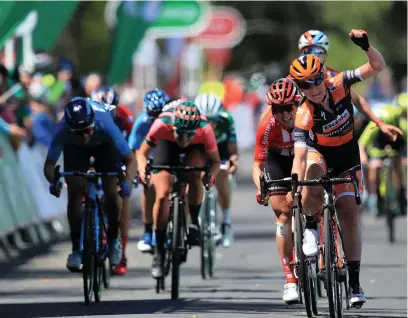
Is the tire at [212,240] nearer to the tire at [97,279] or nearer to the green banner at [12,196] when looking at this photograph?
the tire at [97,279]

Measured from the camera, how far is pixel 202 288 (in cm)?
1505

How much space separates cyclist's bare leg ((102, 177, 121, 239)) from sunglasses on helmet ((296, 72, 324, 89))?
2.74 meters

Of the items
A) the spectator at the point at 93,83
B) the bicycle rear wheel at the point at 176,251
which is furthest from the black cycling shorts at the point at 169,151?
the spectator at the point at 93,83

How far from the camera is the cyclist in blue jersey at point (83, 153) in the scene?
1298 centimetres

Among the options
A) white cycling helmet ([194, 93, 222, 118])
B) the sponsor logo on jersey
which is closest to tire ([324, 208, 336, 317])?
the sponsor logo on jersey

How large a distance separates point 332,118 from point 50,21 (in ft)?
43.6

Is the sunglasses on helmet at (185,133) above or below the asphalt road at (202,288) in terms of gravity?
above

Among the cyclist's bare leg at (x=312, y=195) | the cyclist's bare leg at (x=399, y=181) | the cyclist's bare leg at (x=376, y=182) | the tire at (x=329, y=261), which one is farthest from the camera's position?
the cyclist's bare leg at (x=376, y=182)

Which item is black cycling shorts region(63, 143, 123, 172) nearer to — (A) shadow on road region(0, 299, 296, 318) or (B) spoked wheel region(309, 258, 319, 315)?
(A) shadow on road region(0, 299, 296, 318)

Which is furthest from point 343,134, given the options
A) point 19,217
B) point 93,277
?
point 19,217

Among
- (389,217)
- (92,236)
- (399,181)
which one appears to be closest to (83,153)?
(92,236)

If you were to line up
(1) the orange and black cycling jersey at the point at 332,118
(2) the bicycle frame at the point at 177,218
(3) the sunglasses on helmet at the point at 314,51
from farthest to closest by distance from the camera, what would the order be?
(3) the sunglasses on helmet at the point at 314,51
(2) the bicycle frame at the point at 177,218
(1) the orange and black cycling jersey at the point at 332,118

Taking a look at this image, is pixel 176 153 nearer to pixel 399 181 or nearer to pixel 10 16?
pixel 10 16

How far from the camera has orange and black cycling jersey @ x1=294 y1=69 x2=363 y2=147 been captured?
1177 cm
